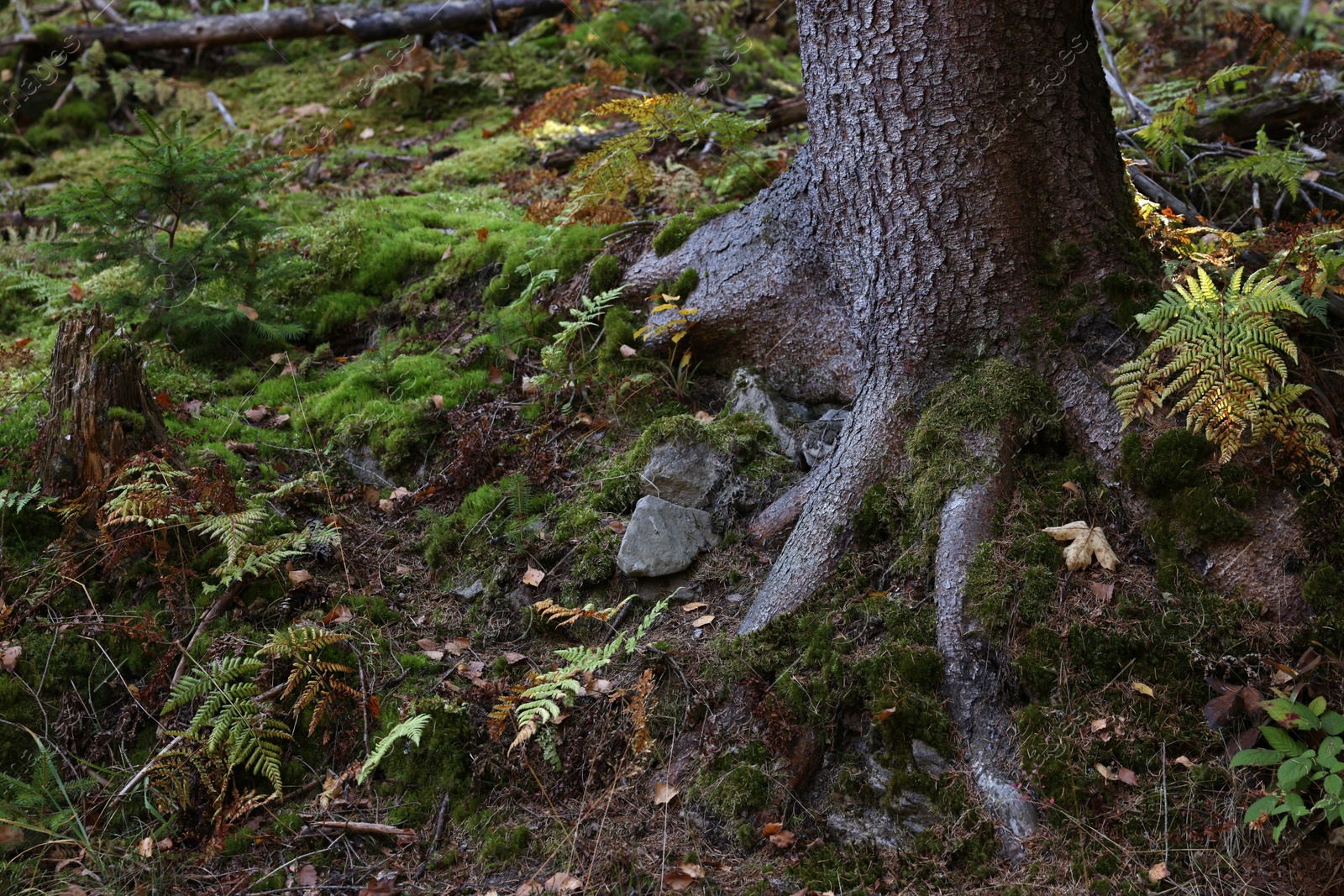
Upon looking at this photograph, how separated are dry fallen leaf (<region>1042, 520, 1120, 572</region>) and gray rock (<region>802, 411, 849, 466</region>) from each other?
123 cm

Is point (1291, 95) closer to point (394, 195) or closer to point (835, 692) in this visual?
point (835, 692)

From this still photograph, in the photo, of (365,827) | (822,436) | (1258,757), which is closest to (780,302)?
(822,436)

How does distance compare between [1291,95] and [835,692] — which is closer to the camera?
[835,692]

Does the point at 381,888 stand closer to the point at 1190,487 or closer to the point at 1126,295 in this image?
the point at 1190,487

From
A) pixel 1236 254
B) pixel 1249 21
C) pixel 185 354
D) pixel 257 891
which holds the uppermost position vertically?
pixel 1249 21

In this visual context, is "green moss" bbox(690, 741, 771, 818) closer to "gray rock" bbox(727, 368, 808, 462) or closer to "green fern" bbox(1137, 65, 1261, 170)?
"gray rock" bbox(727, 368, 808, 462)

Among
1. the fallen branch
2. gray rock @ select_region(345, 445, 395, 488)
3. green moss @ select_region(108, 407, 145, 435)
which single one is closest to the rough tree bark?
the fallen branch

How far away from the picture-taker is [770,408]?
482 centimetres

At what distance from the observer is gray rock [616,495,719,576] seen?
13.9ft

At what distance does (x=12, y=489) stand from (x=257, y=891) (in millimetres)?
2922

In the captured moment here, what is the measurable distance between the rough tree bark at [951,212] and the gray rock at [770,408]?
1.64ft

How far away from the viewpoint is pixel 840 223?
4.23 m

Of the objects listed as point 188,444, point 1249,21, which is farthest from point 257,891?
point 1249,21

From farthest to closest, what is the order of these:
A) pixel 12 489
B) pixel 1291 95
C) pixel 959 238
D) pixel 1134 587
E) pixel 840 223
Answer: pixel 1291 95 < pixel 12 489 < pixel 840 223 < pixel 959 238 < pixel 1134 587
